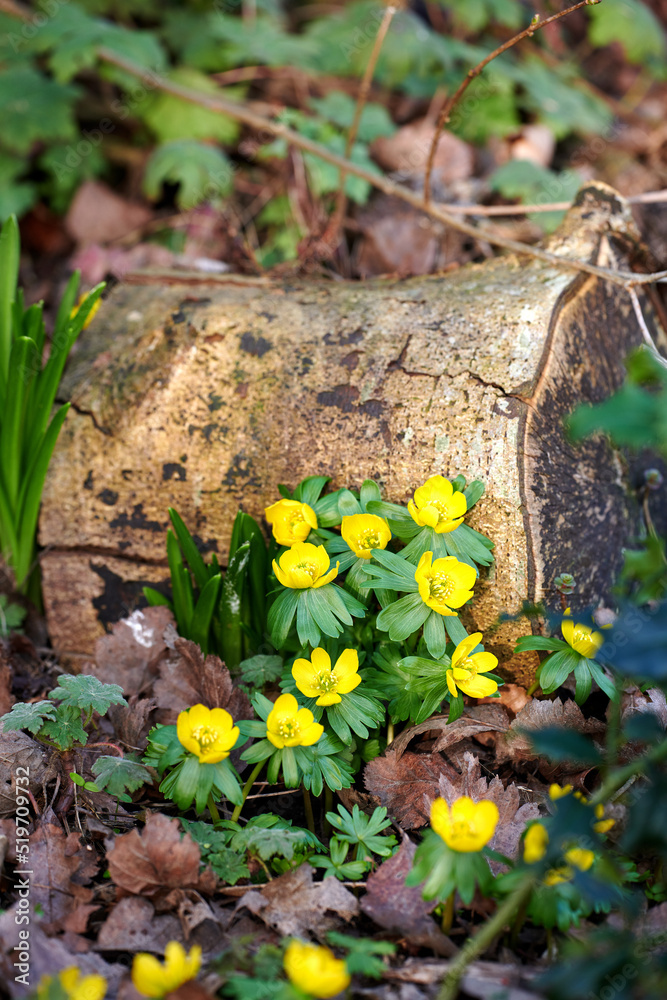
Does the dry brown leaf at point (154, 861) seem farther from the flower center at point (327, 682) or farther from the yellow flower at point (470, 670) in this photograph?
the yellow flower at point (470, 670)

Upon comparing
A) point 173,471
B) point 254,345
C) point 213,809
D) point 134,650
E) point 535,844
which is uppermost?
point 254,345

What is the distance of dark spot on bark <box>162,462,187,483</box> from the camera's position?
6.68 ft

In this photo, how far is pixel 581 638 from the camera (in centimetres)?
150

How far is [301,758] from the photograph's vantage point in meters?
1.39

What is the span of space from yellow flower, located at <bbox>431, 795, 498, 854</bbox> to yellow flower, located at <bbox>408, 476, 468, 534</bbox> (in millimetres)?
619

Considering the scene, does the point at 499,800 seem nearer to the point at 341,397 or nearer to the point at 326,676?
the point at 326,676

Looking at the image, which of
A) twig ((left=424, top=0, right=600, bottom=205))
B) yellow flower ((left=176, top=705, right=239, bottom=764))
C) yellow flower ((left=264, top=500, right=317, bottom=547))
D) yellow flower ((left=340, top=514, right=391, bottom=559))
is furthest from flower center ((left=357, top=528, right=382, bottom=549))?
twig ((left=424, top=0, right=600, bottom=205))

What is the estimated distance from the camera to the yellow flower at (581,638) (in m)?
1.49

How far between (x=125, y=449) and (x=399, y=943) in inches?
58.5

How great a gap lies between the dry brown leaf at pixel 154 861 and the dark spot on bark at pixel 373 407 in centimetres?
110

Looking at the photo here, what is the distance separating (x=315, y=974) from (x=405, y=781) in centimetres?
65

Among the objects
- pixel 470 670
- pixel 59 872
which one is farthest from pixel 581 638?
pixel 59 872

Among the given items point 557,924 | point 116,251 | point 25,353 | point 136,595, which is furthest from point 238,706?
point 116,251

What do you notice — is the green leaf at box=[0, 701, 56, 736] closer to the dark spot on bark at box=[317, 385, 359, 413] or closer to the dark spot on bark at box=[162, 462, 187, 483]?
the dark spot on bark at box=[162, 462, 187, 483]
